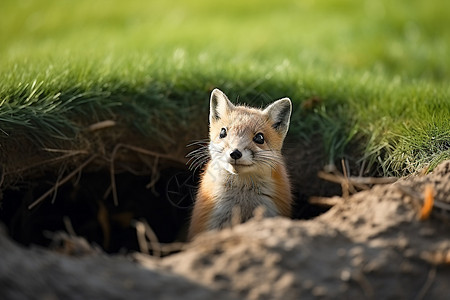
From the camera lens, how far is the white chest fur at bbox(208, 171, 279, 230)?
247 inches

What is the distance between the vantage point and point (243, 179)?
6324mm

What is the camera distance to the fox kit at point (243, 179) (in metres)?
6.17

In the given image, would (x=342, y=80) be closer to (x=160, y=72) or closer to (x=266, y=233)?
(x=160, y=72)

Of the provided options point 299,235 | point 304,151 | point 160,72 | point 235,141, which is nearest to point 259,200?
point 235,141

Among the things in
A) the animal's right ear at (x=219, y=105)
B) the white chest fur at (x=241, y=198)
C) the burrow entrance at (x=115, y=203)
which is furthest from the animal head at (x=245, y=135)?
the burrow entrance at (x=115, y=203)

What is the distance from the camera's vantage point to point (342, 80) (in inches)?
331

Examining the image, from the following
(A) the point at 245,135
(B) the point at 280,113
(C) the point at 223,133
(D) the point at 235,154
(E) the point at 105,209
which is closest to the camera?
(D) the point at 235,154

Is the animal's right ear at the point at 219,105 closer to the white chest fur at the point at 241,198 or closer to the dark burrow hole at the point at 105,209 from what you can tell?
the white chest fur at the point at 241,198

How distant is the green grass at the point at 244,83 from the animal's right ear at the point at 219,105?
2.57 feet

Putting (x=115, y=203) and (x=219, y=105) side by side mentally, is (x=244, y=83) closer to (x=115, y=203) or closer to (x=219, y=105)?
(x=219, y=105)

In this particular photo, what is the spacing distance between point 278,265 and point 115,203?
137 inches

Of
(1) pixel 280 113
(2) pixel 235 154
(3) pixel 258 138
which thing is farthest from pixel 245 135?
(1) pixel 280 113

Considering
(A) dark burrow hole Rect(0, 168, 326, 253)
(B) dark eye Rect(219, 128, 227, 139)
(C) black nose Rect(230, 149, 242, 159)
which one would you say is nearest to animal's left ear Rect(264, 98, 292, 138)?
(B) dark eye Rect(219, 128, 227, 139)

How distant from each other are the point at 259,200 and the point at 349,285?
7.40 ft
